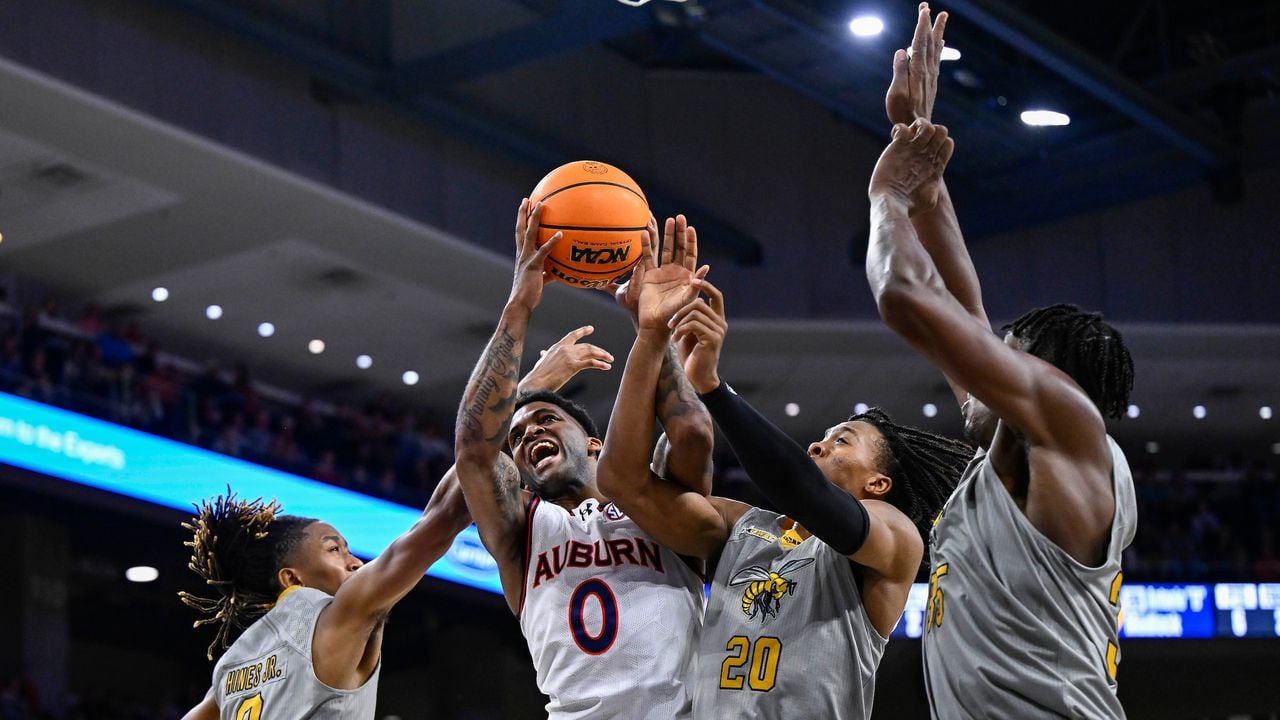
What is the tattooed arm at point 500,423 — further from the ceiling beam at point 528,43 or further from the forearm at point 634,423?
the ceiling beam at point 528,43

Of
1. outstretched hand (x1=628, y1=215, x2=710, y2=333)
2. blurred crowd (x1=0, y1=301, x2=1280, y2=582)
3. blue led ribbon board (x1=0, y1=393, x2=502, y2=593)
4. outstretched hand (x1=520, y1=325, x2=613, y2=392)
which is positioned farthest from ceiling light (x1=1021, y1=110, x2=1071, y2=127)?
outstretched hand (x1=628, y1=215, x2=710, y2=333)

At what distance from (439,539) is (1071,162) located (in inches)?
720

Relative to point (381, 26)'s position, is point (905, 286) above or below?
below

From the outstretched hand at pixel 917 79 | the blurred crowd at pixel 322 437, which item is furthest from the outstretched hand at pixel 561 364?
the blurred crowd at pixel 322 437

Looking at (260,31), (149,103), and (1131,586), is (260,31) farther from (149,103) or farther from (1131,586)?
(1131,586)

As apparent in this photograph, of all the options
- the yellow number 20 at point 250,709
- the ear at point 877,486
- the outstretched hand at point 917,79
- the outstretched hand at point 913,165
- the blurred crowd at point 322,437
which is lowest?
the yellow number 20 at point 250,709

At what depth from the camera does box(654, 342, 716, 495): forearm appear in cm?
468

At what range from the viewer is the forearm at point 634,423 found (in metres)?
4.51

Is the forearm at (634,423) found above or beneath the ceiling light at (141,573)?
beneath

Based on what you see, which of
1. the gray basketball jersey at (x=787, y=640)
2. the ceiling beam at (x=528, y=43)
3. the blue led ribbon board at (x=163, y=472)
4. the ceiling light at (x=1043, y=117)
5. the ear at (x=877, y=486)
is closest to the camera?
the gray basketball jersey at (x=787, y=640)

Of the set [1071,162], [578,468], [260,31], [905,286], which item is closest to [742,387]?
[1071,162]

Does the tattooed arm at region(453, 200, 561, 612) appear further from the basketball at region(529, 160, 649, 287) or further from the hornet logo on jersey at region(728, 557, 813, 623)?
the hornet logo on jersey at region(728, 557, 813, 623)

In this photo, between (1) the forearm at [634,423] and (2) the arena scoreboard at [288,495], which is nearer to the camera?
(1) the forearm at [634,423]

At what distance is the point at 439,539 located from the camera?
16.2 ft
